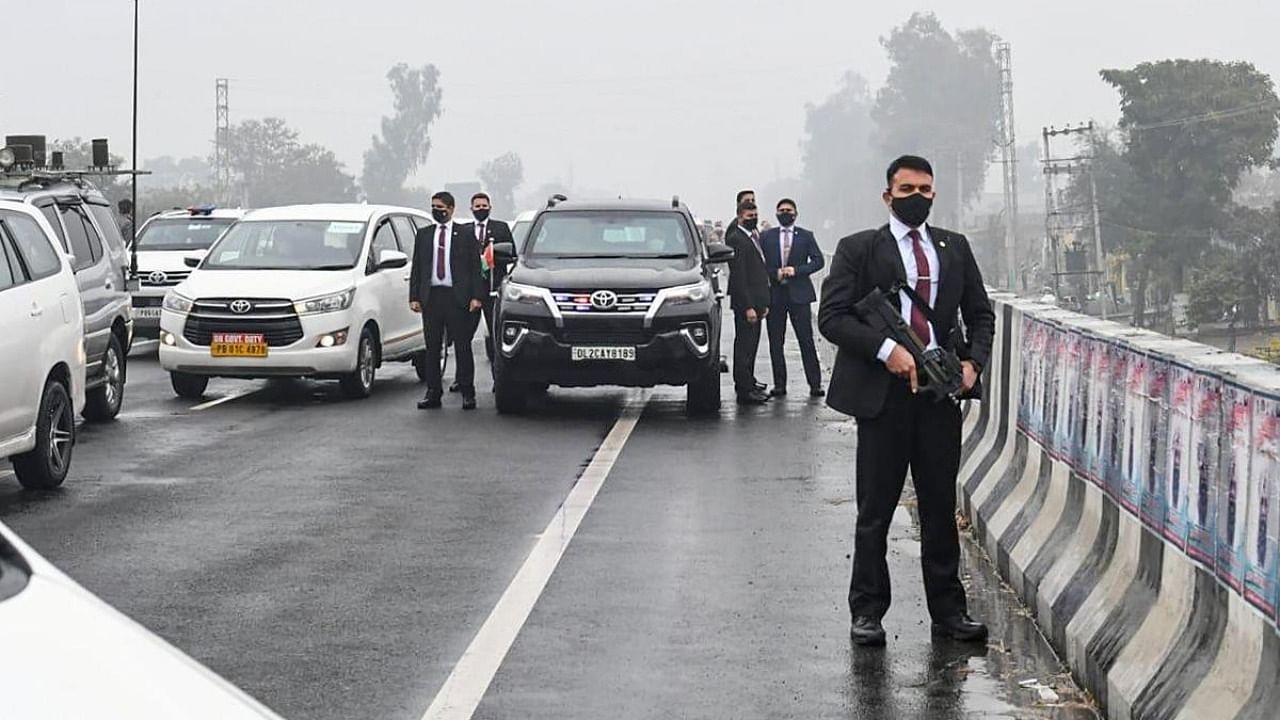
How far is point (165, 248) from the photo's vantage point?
27.7m

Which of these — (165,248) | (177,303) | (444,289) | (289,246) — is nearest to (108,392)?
(177,303)

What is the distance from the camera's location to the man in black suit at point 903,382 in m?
7.95

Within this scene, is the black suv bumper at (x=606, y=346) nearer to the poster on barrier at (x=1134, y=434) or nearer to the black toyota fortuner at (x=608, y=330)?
the black toyota fortuner at (x=608, y=330)

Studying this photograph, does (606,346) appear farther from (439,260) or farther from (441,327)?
(439,260)

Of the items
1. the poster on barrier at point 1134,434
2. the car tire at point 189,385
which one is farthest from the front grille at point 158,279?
the poster on barrier at point 1134,434

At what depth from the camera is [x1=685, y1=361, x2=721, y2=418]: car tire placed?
17.9 m

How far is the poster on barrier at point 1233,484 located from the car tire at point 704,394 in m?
11.8

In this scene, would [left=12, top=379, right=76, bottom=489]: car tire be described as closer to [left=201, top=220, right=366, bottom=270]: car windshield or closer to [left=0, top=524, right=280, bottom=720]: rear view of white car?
[left=201, top=220, right=366, bottom=270]: car windshield

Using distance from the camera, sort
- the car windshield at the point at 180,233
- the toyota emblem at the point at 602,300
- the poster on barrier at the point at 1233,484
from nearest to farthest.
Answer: the poster on barrier at the point at 1233,484 → the toyota emblem at the point at 602,300 → the car windshield at the point at 180,233

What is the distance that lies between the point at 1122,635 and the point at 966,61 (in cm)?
18949

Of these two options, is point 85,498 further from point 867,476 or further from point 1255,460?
point 1255,460

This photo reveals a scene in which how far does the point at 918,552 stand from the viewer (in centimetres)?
1059

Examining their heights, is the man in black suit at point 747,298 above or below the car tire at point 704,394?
above

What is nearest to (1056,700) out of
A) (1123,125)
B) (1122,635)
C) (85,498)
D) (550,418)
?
(1122,635)
